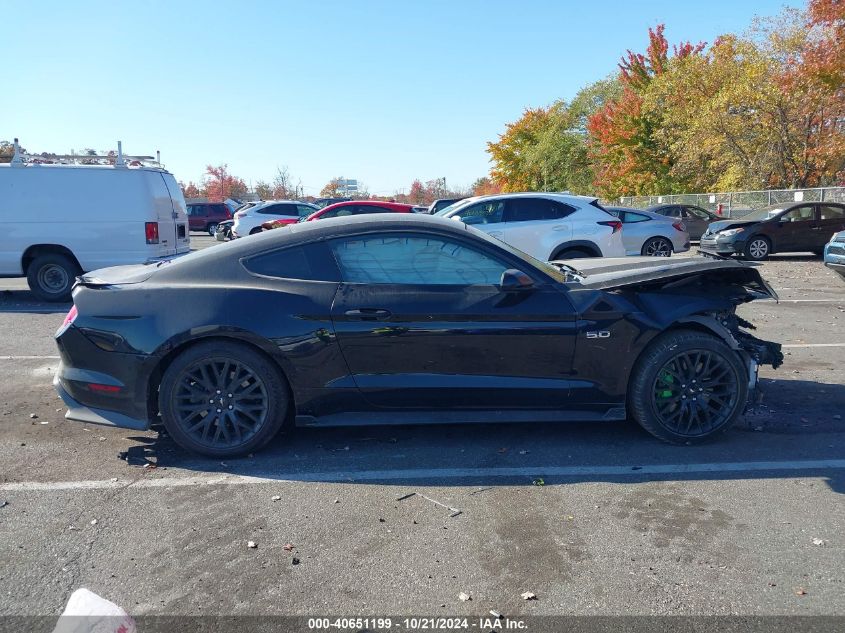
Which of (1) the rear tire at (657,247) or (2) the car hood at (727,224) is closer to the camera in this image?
(1) the rear tire at (657,247)

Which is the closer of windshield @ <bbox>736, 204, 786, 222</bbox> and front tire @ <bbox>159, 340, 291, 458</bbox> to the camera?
front tire @ <bbox>159, 340, 291, 458</bbox>

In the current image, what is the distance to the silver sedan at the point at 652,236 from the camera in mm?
16359

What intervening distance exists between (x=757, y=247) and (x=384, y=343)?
1626 centimetres

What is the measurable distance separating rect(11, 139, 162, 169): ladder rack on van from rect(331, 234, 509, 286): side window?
316 inches

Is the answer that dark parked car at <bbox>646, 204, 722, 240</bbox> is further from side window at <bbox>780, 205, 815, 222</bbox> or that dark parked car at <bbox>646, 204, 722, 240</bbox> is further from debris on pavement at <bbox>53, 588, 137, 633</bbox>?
debris on pavement at <bbox>53, 588, 137, 633</bbox>

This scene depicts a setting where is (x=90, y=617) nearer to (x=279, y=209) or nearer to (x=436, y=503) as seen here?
(x=436, y=503)

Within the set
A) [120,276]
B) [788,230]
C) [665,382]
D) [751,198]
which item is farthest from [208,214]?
[665,382]

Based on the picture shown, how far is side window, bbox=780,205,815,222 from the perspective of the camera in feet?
57.4

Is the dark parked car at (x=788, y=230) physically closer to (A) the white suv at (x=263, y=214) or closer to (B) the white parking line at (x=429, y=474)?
(A) the white suv at (x=263, y=214)

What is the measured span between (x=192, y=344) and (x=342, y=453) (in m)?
1.23

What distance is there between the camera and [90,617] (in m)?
1.89

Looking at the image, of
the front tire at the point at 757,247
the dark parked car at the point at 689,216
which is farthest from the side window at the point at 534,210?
the dark parked car at the point at 689,216

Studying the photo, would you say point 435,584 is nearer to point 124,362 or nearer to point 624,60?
point 124,362

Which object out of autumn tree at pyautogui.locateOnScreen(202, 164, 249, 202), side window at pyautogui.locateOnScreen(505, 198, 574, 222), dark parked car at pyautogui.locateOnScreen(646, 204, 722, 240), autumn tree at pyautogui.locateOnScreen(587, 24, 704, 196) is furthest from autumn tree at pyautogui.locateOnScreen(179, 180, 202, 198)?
side window at pyautogui.locateOnScreen(505, 198, 574, 222)
